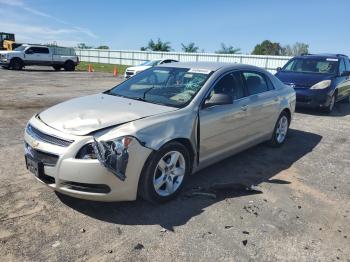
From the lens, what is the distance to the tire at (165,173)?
12.5ft

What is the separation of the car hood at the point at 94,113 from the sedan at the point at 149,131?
0.04 feet

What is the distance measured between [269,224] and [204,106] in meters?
1.60

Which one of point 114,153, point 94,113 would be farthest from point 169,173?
point 94,113

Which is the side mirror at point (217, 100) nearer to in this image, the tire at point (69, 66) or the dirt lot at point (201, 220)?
the dirt lot at point (201, 220)

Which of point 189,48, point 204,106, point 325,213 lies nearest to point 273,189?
point 325,213

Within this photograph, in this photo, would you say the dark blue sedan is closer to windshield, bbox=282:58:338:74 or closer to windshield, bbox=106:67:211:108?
windshield, bbox=282:58:338:74

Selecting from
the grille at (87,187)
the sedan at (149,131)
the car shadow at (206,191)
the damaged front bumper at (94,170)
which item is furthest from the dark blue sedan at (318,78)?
the grille at (87,187)

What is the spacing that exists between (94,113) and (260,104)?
281 cm

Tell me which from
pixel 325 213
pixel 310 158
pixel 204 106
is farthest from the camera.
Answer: pixel 310 158

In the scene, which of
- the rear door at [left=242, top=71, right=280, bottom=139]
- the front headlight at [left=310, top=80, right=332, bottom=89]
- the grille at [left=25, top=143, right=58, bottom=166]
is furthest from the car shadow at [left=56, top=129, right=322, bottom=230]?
the front headlight at [left=310, top=80, right=332, bottom=89]

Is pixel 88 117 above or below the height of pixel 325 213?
above

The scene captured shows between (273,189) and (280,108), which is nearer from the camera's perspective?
(273,189)

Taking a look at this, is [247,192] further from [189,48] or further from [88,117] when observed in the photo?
[189,48]

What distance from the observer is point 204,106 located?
450cm
